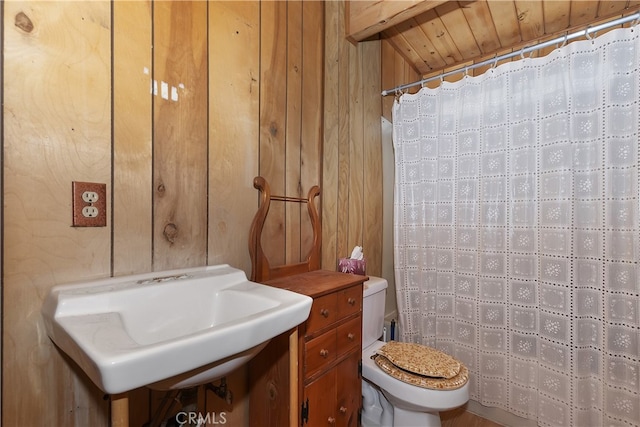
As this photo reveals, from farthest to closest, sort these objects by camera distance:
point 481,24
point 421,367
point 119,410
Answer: point 481,24, point 421,367, point 119,410

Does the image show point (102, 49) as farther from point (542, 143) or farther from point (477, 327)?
point (477, 327)

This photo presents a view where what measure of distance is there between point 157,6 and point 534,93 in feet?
5.52

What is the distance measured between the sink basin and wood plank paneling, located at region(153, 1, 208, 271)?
10 cm

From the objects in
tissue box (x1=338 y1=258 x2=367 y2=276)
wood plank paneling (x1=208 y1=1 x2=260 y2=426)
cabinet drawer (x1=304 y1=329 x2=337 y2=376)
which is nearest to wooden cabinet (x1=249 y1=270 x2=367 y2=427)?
cabinet drawer (x1=304 y1=329 x2=337 y2=376)

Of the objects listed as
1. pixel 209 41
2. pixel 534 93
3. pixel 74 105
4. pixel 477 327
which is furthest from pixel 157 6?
pixel 477 327

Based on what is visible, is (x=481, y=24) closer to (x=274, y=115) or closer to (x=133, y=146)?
(x=274, y=115)

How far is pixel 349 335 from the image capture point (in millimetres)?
1147

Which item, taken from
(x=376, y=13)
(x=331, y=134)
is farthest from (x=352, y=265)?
(x=376, y=13)

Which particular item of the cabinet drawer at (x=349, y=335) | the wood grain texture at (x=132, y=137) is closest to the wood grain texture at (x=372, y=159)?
the cabinet drawer at (x=349, y=335)

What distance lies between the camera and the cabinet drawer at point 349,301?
110cm

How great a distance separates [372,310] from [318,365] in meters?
0.58

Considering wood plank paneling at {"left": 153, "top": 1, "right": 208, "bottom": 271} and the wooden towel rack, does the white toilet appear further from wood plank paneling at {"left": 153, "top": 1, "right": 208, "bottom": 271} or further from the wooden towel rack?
wood plank paneling at {"left": 153, "top": 1, "right": 208, "bottom": 271}

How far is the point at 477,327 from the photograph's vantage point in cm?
160

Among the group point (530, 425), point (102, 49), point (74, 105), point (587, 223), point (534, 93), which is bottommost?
point (530, 425)
